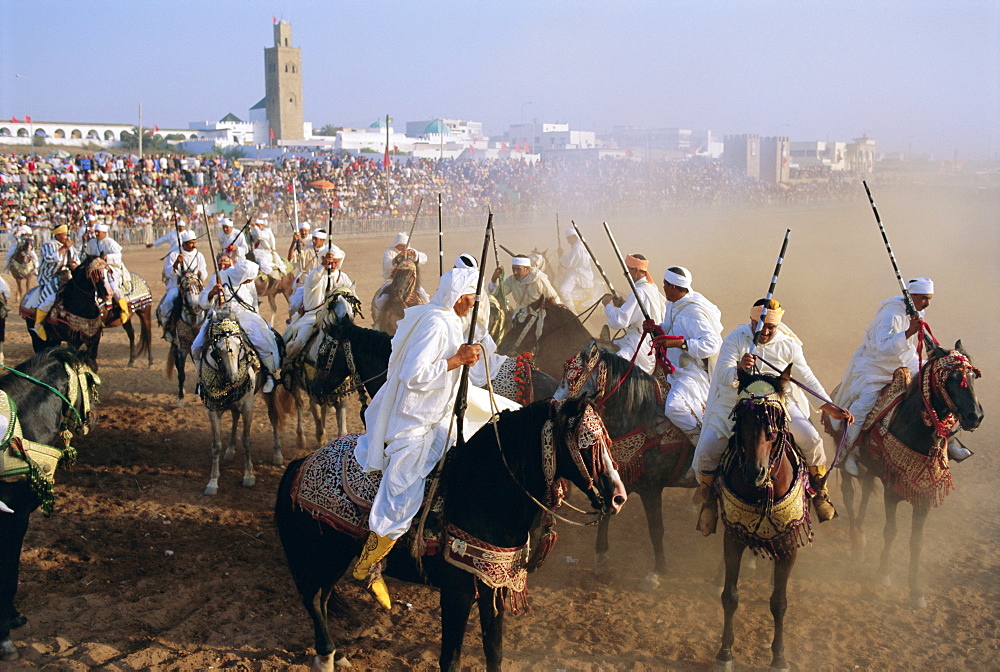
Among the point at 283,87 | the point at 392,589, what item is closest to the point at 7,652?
the point at 392,589

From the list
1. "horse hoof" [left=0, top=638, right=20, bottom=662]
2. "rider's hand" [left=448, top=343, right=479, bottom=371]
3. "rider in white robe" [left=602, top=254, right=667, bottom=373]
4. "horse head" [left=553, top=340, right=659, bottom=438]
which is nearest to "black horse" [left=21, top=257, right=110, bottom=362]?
"horse hoof" [left=0, top=638, right=20, bottom=662]

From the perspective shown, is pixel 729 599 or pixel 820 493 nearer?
pixel 729 599

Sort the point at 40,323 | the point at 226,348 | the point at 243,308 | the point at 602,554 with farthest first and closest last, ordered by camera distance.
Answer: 1. the point at 40,323
2. the point at 243,308
3. the point at 226,348
4. the point at 602,554

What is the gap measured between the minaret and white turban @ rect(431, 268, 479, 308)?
104 metres

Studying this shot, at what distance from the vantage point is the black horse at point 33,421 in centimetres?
611

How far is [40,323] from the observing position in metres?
11.8

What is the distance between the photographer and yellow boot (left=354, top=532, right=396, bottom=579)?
17.1ft

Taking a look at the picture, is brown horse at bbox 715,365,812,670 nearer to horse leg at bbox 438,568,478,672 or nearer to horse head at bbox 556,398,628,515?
horse head at bbox 556,398,628,515

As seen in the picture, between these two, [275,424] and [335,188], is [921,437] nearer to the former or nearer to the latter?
[275,424]

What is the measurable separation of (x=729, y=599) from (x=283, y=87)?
10875 centimetres

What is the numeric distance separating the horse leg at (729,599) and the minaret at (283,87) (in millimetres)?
103972

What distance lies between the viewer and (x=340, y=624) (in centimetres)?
670

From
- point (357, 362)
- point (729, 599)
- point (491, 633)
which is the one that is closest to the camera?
point (491, 633)

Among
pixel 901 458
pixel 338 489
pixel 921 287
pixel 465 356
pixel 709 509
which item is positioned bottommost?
pixel 709 509
